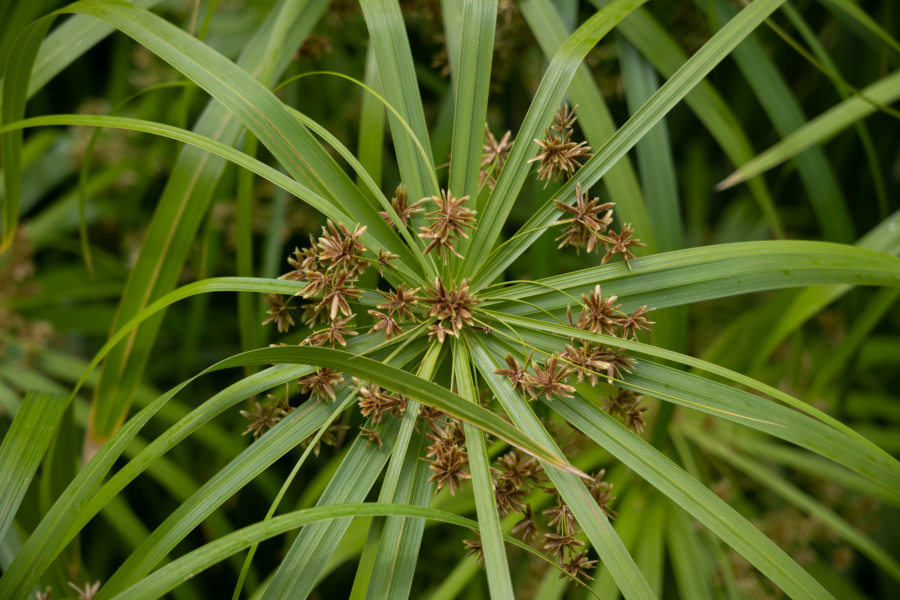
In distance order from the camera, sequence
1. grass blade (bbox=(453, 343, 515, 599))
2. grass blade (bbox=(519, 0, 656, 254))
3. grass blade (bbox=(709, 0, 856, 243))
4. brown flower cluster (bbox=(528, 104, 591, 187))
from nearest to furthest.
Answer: grass blade (bbox=(453, 343, 515, 599)) → brown flower cluster (bbox=(528, 104, 591, 187)) → grass blade (bbox=(519, 0, 656, 254)) → grass blade (bbox=(709, 0, 856, 243))

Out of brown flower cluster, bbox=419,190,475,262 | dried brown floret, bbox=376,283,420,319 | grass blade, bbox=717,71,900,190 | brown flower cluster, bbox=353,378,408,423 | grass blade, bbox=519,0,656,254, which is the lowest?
brown flower cluster, bbox=353,378,408,423

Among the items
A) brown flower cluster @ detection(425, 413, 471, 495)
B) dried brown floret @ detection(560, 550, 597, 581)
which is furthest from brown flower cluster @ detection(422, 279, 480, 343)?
dried brown floret @ detection(560, 550, 597, 581)

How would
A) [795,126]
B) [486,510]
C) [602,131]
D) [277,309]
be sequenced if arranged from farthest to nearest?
1. [795,126]
2. [602,131]
3. [277,309]
4. [486,510]

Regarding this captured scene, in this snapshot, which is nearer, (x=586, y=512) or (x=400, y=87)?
(x=586, y=512)

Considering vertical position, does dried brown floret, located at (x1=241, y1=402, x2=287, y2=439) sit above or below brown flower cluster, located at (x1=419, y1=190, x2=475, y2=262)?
below

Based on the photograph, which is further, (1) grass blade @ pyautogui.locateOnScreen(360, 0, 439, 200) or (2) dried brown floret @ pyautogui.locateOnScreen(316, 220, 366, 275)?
(1) grass blade @ pyautogui.locateOnScreen(360, 0, 439, 200)

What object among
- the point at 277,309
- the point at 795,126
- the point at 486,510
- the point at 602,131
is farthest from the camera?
the point at 795,126

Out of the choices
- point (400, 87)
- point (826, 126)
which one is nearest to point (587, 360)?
point (400, 87)

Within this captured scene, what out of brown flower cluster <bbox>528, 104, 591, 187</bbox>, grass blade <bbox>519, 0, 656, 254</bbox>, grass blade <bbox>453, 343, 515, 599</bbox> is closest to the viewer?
grass blade <bbox>453, 343, 515, 599</bbox>

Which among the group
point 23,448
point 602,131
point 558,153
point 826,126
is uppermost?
point 826,126

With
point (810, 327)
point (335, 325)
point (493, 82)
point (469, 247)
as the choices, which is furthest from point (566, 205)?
point (810, 327)

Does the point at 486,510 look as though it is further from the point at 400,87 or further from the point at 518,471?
the point at 400,87

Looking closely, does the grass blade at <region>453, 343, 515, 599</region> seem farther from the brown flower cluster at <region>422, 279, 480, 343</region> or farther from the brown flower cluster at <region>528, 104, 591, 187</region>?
the brown flower cluster at <region>528, 104, 591, 187</region>
